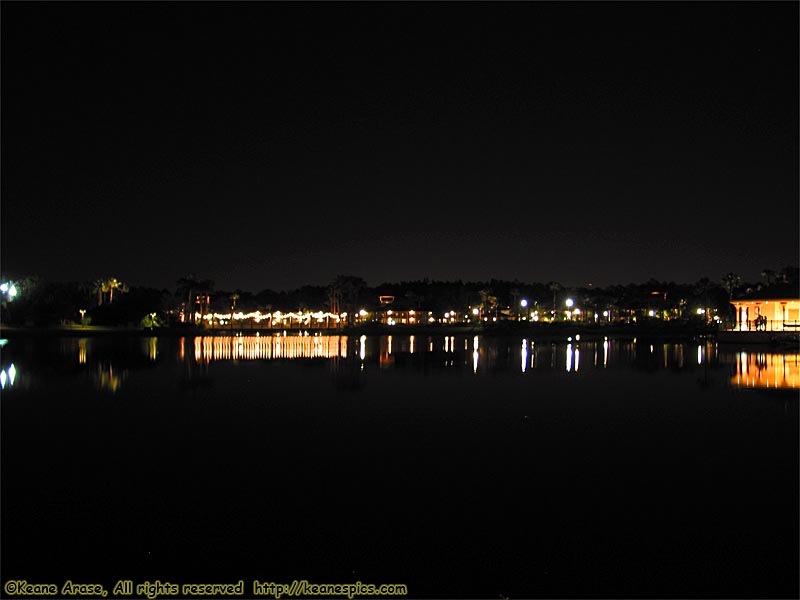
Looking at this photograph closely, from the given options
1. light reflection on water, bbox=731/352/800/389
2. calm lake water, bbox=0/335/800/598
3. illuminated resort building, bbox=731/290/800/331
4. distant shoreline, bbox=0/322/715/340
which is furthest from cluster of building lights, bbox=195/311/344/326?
calm lake water, bbox=0/335/800/598

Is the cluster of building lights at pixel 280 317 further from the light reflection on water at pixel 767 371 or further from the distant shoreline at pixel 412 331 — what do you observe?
the light reflection on water at pixel 767 371

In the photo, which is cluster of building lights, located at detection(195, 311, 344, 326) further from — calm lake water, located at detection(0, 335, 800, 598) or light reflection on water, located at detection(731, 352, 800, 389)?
calm lake water, located at detection(0, 335, 800, 598)

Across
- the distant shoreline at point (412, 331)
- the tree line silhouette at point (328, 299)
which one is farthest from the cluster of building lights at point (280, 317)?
the distant shoreline at point (412, 331)

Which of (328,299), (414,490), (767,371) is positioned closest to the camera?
(414,490)

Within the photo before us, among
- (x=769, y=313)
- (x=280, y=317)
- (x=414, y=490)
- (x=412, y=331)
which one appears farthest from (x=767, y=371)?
(x=280, y=317)

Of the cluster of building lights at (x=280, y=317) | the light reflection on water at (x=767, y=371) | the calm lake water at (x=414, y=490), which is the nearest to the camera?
the calm lake water at (x=414, y=490)

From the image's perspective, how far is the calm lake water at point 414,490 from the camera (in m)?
6.68

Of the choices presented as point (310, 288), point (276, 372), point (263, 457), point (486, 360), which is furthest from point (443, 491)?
point (310, 288)

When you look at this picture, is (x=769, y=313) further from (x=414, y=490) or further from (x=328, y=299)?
(x=328, y=299)

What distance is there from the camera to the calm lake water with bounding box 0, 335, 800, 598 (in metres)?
6.68

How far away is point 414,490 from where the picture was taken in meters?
9.31

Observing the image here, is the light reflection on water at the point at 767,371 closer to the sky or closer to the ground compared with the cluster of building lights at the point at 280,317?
closer to the ground

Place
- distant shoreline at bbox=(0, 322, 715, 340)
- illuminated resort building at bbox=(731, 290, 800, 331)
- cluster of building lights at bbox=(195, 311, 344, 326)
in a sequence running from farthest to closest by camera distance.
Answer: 1. cluster of building lights at bbox=(195, 311, 344, 326)
2. distant shoreline at bbox=(0, 322, 715, 340)
3. illuminated resort building at bbox=(731, 290, 800, 331)

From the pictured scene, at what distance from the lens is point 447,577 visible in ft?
21.3
